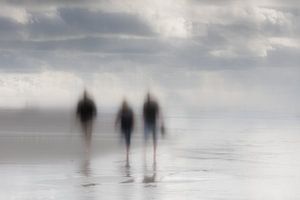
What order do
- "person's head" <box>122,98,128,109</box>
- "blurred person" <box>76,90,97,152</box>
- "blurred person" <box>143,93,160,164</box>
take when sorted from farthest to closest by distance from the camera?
"blurred person" <box>76,90,97,152</box> < "person's head" <box>122,98,128,109</box> < "blurred person" <box>143,93,160,164</box>

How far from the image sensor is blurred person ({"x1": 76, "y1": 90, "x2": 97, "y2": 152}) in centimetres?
2498

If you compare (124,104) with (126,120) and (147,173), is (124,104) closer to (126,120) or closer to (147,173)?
(126,120)

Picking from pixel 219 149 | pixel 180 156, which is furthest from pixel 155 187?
pixel 219 149

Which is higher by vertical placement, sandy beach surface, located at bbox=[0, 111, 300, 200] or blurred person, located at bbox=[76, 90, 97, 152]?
blurred person, located at bbox=[76, 90, 97, 152]

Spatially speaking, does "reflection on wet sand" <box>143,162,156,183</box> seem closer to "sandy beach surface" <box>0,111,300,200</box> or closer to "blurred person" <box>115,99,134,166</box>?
"sandy beach surface" <box>0,111,300,200</box>

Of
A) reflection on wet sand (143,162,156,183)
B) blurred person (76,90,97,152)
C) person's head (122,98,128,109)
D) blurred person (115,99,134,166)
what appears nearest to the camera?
reflection on wet sand (143,162,156,183)

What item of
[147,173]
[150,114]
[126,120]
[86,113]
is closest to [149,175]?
[147,173]

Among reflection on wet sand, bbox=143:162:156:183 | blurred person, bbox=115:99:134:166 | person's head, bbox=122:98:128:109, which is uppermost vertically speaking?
person's head, bbox=122:98:128:109

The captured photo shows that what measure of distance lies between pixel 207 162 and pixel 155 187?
6.98 m

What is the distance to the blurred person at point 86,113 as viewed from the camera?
984 inches

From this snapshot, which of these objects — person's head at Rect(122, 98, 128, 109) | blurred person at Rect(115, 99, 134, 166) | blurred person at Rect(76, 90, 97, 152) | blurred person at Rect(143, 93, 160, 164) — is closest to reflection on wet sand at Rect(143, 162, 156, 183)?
blurred person at Rect(143, 93, 160, 164)

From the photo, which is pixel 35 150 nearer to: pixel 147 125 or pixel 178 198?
pixel 147 125

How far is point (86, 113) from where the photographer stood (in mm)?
25062

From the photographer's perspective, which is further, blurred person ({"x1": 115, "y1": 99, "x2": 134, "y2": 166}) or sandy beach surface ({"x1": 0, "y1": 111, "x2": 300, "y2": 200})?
blurred person ({"x1": 115, "y1": 99, "x2": 134, "y2": 166})
